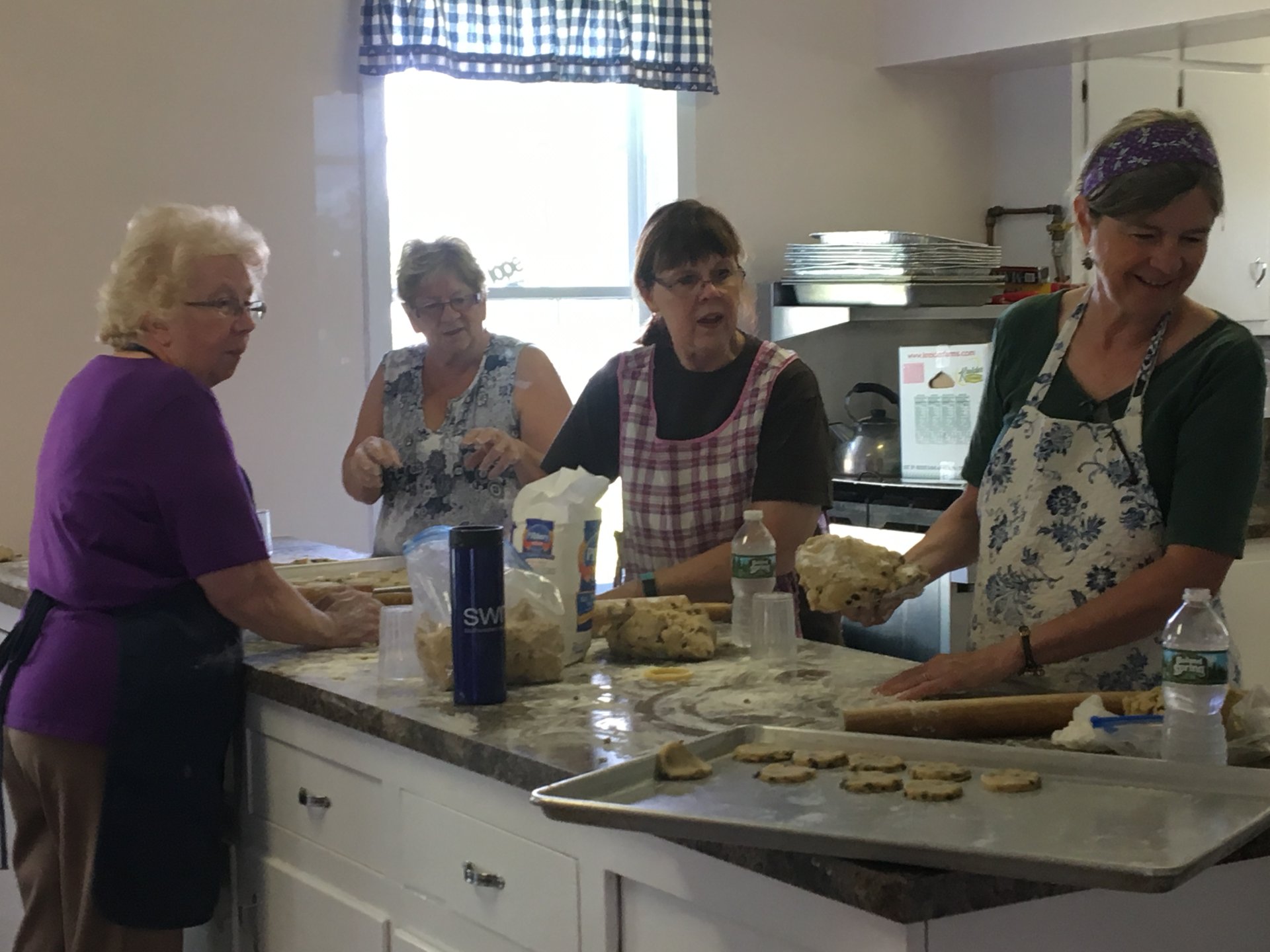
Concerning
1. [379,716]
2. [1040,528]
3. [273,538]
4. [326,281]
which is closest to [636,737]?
[379,716]

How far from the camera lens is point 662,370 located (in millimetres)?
2383

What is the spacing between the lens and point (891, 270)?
397 cm

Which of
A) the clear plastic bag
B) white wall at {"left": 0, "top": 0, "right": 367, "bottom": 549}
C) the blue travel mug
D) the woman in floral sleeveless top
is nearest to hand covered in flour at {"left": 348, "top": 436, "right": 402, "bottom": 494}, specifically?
the woman in floral sleeveless top

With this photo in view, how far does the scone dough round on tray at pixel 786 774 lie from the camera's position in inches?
51.2

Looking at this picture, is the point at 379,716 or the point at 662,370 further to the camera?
the point at 662,370

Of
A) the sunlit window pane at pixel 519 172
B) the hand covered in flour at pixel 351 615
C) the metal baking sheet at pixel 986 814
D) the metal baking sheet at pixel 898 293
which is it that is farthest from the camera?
the metal baking sheet at pixel 898 293

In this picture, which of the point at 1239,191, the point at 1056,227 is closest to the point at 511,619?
the point at 1056,227

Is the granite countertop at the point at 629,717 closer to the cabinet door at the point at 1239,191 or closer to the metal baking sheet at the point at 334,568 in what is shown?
the metal baking sheet at the point at 334,568

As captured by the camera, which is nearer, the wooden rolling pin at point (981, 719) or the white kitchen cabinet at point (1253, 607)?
the wooden rolling pin at point (981, 719)

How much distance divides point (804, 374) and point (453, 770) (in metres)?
0.98

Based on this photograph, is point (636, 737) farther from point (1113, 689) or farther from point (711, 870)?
point (1113, 689)

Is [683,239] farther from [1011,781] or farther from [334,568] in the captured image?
[1011,781]

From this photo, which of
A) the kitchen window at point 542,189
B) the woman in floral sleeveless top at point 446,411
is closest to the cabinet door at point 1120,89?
the kitchen window at point 542,189

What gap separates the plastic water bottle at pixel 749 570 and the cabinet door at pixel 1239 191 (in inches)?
118
